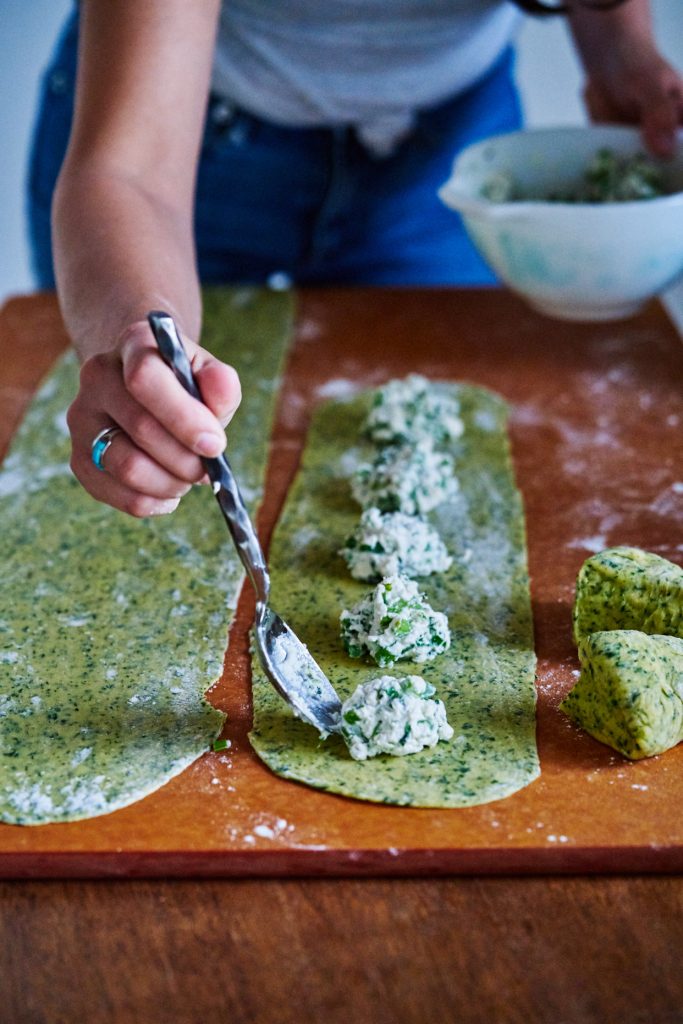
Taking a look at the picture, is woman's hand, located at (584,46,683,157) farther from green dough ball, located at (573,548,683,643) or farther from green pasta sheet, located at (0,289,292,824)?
green dough ball, located at (573,548,683,643)

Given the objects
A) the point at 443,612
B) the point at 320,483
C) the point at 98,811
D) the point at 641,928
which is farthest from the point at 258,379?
the point at 641,928

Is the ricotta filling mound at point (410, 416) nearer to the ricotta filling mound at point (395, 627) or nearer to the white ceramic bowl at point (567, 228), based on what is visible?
the white ceramic bowl at point (567, 228)

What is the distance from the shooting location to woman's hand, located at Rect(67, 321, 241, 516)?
99 cm

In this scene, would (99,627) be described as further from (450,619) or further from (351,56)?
(351,56)

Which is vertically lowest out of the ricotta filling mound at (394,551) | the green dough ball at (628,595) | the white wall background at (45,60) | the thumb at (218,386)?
the white wall background at (45,60)

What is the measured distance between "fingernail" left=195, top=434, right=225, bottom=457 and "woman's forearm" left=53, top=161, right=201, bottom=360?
239 millimetres

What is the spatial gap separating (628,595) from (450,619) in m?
0.20

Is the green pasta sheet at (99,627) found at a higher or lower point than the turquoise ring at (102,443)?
lower

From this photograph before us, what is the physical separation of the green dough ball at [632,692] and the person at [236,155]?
0.42m

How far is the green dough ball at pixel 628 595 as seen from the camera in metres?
1.15

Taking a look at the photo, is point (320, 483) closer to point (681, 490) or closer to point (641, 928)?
point (681, 490)

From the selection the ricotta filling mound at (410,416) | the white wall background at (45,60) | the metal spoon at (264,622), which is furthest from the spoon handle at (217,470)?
the white wall background at (45,60)

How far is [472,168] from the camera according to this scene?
6.19 ft

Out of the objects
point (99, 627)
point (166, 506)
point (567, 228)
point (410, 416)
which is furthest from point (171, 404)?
point (567, 228)
